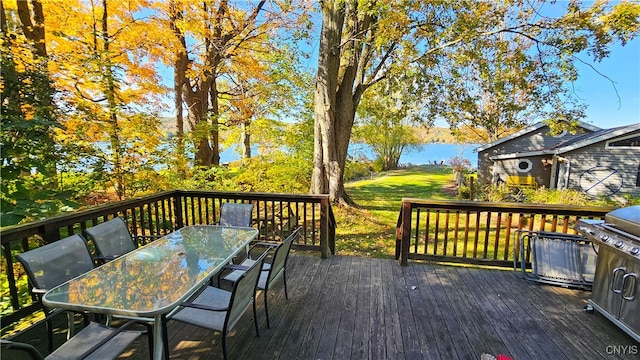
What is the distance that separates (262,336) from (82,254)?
1575 millimetres

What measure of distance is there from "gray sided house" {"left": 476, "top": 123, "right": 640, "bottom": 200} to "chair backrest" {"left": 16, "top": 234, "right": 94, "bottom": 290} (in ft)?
47.0

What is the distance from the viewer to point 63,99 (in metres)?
3.96

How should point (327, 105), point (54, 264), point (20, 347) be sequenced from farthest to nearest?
point (327, 105) < point (54, 264) < point (20, 347)

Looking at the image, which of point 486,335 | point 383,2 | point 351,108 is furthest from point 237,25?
point 486,335

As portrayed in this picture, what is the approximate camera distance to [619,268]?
7.48 feet

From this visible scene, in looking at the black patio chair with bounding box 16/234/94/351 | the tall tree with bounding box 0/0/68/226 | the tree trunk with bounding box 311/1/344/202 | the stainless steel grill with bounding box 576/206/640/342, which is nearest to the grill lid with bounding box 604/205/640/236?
the stainless steel grill with bounding box 576/206/640/342

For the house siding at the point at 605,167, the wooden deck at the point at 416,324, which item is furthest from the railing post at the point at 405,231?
the house siding at the point at 605,167

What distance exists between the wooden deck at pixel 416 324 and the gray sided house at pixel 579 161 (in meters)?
11.0

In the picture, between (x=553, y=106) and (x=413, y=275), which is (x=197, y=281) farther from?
(x=553, y=106)

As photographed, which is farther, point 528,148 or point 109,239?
point 528,148

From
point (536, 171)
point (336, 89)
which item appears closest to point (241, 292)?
point (336, 89)

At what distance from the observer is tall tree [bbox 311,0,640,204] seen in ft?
19.0

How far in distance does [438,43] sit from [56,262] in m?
7.21

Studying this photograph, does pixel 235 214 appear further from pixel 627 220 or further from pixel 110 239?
pixel 627 220
